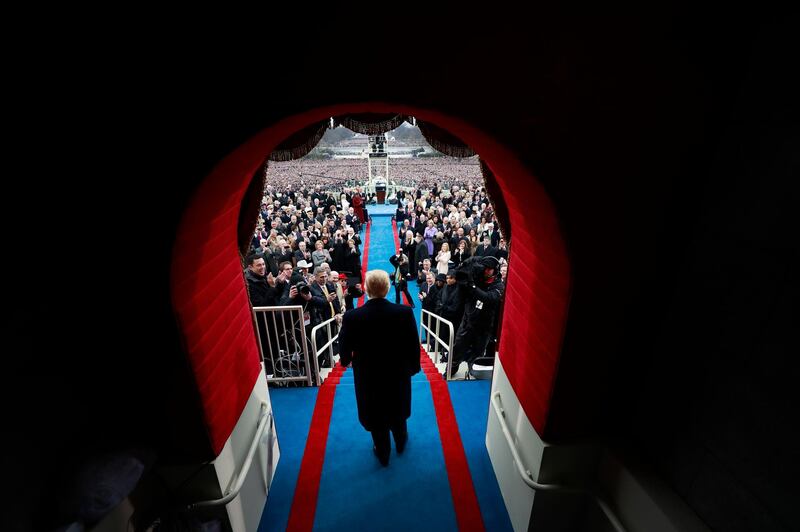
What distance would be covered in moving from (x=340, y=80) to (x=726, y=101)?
5.62ft

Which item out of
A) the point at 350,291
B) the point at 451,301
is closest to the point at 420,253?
the point at 350,291

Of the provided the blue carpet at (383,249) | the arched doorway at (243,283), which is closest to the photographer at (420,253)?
the blue carpet at (383,249)

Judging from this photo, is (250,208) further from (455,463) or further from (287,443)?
(455,463)

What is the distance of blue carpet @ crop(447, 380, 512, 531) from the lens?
3088mm

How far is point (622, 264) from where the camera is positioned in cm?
204

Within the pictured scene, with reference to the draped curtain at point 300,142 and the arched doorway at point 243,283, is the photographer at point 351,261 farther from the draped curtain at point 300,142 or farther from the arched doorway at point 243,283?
the arched doorway at point 243,283

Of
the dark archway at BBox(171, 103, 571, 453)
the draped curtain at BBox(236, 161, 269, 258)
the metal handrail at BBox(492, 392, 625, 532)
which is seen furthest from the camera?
the draped curtain at BBox(236, 161, 269, 258)

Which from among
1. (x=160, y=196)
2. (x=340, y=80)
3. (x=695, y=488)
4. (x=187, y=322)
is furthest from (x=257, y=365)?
(x=695, y=488)

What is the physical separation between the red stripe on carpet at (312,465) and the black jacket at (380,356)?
0.69m

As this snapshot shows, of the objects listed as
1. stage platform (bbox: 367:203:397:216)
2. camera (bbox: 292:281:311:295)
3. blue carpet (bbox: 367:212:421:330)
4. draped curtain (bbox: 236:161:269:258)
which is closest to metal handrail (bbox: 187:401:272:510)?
draped curtain (bbox: 236:161:269:258)

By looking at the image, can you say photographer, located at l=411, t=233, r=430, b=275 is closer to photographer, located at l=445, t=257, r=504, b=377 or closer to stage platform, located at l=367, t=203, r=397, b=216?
photographer, located at l=445, t=257, r=504, b=377

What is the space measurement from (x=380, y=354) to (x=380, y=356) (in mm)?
20

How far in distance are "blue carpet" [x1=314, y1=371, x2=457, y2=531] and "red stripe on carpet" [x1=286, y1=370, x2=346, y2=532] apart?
6 cm

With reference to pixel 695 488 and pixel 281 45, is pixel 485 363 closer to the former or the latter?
pixel 695 488
